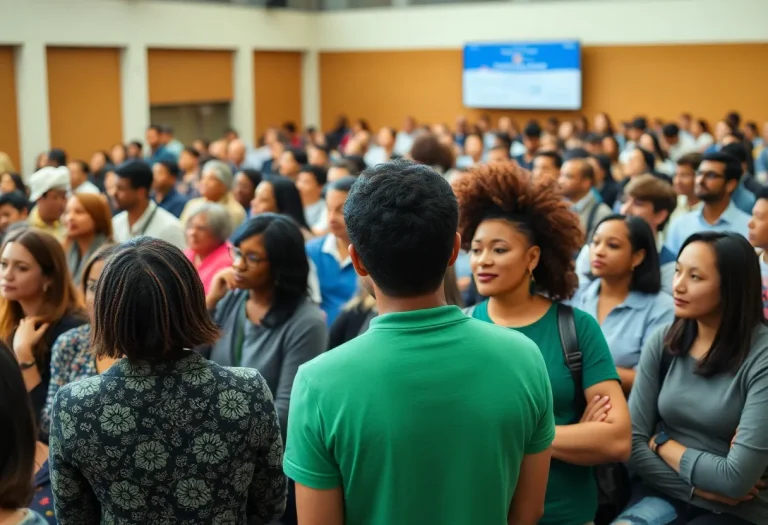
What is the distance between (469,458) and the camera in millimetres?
1609

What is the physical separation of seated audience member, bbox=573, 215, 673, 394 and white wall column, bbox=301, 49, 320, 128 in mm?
15028

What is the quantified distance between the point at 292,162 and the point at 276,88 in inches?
366

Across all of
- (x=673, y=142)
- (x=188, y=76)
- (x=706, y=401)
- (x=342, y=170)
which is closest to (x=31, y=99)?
(x=188, y=76)

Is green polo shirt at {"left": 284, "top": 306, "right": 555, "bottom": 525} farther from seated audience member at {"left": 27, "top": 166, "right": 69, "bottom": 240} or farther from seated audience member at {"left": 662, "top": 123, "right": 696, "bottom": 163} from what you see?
seated audience member at {"left": 662, "top": 123, "right": 696, "bottom": 163}

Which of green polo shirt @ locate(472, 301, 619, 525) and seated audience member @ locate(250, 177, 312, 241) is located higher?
seated audience member @ locate(250, 177, 312, 241)

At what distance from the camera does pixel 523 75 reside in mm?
15930

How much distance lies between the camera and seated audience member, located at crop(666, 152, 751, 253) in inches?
225

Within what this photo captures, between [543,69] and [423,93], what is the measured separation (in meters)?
2.82

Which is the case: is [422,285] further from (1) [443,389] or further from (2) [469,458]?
(2) [469,458]

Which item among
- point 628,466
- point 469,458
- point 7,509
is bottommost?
point 628,466

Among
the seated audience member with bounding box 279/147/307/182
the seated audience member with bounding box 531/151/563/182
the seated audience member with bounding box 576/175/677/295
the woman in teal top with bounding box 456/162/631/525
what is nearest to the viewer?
the woman in teal top with bounding box 456/162/631/525

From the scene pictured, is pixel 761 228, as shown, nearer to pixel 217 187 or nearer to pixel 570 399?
pixel 570 399

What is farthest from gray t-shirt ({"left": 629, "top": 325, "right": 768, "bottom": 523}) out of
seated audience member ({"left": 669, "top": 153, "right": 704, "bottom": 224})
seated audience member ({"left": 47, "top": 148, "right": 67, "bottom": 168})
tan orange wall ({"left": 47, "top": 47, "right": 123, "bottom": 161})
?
tan orange wall ({"left": 47, "top": 47, "right": 123, "bottom": 161})

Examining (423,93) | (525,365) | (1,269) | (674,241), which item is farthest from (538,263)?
(423,93)
